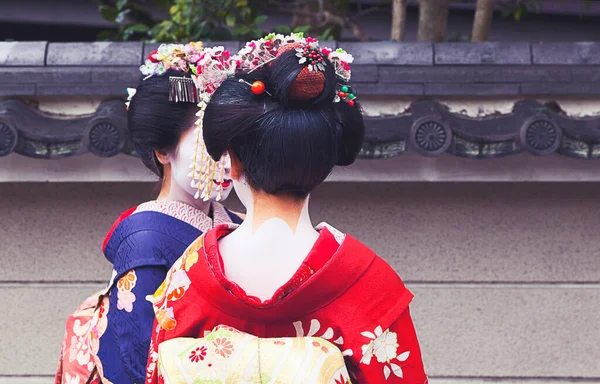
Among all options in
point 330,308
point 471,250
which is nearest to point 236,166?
point 330,308

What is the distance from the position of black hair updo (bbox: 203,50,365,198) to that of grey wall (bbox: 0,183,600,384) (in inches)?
86.2

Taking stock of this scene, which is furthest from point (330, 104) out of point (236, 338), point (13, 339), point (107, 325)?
point (13, 339)

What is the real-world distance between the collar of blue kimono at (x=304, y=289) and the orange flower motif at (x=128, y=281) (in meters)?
0.49

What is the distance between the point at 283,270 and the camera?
79.8 inches

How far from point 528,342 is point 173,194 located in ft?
7.77

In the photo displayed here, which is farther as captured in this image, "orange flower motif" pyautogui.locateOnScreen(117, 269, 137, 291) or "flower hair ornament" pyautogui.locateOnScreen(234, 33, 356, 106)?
"orange flower motif" pyautogui.locateOnScreen(117, 269, 137, 291)

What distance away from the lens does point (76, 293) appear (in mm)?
4344

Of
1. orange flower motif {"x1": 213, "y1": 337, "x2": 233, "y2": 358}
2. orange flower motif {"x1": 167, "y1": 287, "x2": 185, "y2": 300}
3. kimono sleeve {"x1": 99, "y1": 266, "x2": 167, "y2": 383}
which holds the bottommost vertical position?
kimono sleeve {"x1": 99, "y1": 266, "x2": 167, "y2": 383}

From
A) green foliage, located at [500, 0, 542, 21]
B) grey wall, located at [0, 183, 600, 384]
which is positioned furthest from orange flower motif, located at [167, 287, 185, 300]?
green foliage, located at [500, 0, 542, 21]

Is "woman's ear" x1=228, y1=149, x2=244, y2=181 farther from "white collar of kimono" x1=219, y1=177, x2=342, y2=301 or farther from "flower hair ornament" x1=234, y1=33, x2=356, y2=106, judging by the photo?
"flower hair ornament" x1=234, y1=33, x2=356, y2=106

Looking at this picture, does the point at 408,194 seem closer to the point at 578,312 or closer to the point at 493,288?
the point at 493,288

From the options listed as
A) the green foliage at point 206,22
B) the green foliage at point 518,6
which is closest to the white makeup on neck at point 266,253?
the green foliage at point 206,22

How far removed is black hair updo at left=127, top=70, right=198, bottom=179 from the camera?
2.63 meters

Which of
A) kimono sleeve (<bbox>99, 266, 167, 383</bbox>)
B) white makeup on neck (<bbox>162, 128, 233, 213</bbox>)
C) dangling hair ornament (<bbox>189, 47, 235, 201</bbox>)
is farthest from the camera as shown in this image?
white makeup on neck (<bbox>162, 128, 233, 213</bbox>)
